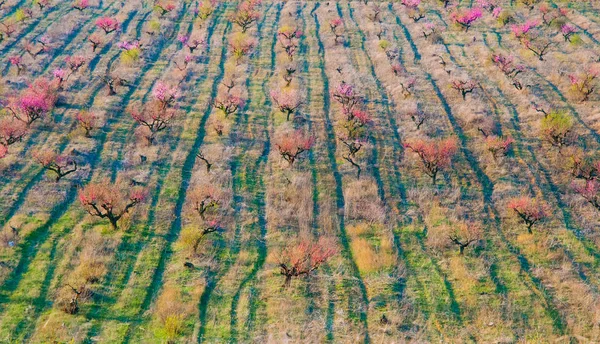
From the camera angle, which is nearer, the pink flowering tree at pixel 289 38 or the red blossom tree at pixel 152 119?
the red blossom tree at pixel 152 119

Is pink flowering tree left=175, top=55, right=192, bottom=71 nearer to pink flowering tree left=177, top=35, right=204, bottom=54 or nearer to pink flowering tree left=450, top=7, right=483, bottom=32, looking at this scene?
pink flowering tree left=177, top=35, right=204, bottom=54

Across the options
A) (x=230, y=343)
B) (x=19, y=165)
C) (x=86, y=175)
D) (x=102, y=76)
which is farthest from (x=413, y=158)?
(x=102, y=76)

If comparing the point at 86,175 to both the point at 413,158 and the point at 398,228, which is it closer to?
the point at 398,228

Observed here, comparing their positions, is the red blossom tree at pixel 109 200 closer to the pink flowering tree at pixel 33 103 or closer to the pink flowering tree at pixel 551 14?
the pink flowering tree at pixel 33 103

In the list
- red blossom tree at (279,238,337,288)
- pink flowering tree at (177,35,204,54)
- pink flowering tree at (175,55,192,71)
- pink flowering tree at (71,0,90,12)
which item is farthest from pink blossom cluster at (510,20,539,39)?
pink flowering tree at (71,0,90,12)

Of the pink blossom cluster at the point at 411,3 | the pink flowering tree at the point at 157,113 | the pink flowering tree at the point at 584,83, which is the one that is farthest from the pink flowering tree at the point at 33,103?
the pink blossom cluster at the point at 411,3

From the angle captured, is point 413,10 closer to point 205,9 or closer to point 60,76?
point 205,9

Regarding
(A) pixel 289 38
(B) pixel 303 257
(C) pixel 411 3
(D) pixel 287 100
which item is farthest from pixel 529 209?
(C) pixel 411 3
